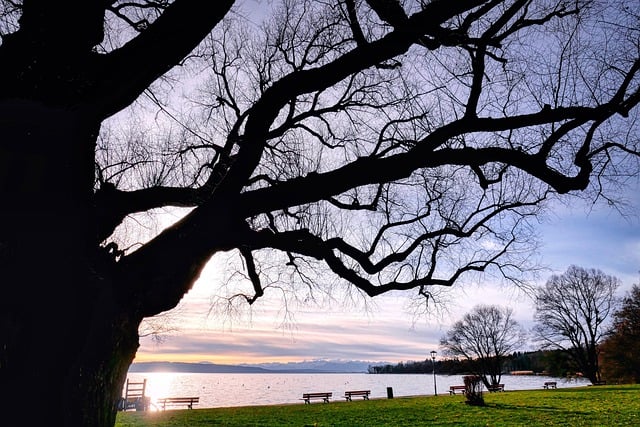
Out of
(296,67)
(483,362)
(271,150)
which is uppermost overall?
(296,67)

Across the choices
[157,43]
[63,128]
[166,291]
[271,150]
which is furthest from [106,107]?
[271,150]

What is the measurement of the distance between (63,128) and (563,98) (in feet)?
17.2

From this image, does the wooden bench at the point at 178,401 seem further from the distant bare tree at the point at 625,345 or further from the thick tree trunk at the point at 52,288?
the distant bare tree at the point at 625,345

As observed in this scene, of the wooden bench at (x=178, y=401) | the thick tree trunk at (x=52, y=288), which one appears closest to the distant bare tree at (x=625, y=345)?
the wooden bench at (x=178, y=401)

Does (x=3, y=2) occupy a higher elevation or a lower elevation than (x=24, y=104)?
higher

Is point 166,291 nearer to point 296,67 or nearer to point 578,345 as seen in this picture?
point 296,67

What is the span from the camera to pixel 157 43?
4051 millimetres

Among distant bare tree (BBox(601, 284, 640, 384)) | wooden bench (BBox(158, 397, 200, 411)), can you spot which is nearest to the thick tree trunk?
wooden bench (BBox(158, 397, 200, 411))

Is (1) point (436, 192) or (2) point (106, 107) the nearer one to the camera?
(2) point (106, 107)

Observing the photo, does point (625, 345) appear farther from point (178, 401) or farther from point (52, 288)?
point (52, 288)

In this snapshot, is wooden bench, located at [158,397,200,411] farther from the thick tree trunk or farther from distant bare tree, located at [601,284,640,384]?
distant bare tree, located at [601,284,640,384]

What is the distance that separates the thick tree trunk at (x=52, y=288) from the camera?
356cm

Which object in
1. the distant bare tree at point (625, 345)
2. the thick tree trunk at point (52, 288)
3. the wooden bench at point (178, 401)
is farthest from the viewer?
the distant bare tree at point (625, 345)

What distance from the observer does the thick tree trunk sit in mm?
3561
